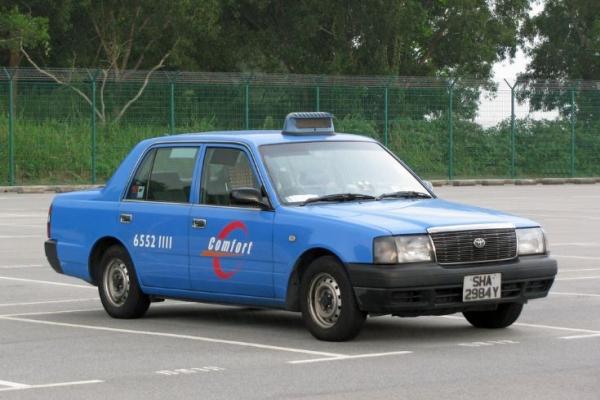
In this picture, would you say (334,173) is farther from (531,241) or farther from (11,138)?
(11,138)

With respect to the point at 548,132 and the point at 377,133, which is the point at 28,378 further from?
the point at 548,132

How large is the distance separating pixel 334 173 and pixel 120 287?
2190 millimetres

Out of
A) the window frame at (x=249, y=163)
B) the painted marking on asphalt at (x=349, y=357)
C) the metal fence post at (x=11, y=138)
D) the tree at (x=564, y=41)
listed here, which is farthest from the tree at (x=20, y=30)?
the painted marking on asphalt at (x=349, y=357)

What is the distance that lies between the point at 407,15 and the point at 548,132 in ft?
43.8

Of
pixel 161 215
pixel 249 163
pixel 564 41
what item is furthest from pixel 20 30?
pixel 249 163

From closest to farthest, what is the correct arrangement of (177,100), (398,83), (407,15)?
(177,100) → (398,83) → (407,15)

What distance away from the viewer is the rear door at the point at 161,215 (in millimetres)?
12602

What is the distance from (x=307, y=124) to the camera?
12.8 m

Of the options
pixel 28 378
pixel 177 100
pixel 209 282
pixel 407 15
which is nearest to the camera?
pixel 28 378

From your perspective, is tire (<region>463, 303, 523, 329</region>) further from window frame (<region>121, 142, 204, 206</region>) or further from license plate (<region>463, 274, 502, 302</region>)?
window frame (<region>121, 142, 204, 206</region>)

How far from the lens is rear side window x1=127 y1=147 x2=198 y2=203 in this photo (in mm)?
12906

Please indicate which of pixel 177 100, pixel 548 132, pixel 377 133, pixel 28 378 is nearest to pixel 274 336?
pixel 28 378

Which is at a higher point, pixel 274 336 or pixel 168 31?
pixel 168 31

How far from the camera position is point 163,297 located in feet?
42.3
